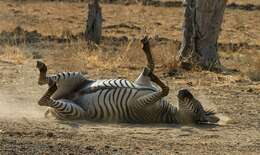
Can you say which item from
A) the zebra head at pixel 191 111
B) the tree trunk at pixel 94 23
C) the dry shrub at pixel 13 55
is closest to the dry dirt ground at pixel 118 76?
the dry shrub at pixel 13 55

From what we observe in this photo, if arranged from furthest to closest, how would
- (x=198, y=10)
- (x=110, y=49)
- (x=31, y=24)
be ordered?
(x=31, y=24), (x=110, y=49), (x=198, y=10)

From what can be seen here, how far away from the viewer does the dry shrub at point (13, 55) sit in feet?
50.4

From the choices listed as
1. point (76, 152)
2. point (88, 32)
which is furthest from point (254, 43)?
point (76, 152)

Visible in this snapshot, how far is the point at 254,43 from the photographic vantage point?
21391mm

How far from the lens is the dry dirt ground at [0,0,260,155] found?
7.85m

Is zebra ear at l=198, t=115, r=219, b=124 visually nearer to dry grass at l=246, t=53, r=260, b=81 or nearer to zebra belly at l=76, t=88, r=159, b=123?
zebra belly at l=76, t=88, r=159, b=123

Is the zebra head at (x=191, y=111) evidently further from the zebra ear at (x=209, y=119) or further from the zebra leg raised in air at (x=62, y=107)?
the zebra leg raised in air at (x=62, y=107)

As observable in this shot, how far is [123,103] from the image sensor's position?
9.37 m

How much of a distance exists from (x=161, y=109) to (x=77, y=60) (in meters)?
6.15

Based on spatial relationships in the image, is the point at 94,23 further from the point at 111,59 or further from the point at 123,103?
the point at 123,103

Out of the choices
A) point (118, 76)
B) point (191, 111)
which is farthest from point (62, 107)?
point (118, 76)

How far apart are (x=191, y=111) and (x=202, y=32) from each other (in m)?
6.00

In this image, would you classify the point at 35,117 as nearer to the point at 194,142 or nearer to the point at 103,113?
the point at 103,113

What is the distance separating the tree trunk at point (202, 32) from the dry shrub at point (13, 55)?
338 cm
